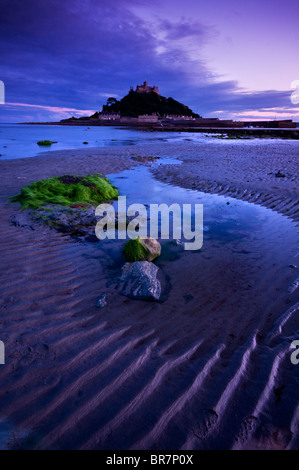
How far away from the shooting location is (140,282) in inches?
133

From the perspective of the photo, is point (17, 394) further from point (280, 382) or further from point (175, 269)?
point (175, 269)

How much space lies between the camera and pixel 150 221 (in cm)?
616

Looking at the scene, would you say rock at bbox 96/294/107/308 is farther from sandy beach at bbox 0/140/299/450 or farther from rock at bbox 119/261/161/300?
rock at bbox 119/261/161/300

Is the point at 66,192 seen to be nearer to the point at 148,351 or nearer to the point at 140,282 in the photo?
the point at 140,282

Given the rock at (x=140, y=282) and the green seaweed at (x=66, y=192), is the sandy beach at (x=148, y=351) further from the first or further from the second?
the green seaweed at (x=66, y=192)

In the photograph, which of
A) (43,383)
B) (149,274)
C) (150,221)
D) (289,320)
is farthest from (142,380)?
(150,221)

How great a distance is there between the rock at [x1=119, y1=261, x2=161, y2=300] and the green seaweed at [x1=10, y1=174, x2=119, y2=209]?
12.5 ft

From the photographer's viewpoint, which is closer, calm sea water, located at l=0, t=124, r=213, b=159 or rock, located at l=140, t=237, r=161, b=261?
rock, located at l=140, t=237, r=161, b=261

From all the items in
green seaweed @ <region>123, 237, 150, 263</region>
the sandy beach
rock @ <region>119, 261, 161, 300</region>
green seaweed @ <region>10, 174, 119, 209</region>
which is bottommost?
the sandy beach

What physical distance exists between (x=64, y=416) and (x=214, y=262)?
10.6 feet

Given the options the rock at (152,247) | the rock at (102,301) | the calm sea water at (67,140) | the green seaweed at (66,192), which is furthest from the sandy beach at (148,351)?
the calm sea water at (67,140)

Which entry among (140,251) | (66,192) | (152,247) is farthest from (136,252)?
(66,192)

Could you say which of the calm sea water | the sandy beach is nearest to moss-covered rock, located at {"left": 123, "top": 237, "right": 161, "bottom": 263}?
the sandy beach

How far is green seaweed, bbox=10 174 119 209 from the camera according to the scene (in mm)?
6652
